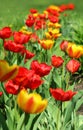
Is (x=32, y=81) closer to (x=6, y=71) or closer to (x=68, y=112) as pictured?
(x=6, y=71)

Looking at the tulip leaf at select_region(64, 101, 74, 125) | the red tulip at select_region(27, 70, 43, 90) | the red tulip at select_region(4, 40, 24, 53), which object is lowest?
the tulip leaf at select_region(64, 101, 74, 125)

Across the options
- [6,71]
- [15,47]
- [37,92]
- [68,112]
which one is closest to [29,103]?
[6,71]

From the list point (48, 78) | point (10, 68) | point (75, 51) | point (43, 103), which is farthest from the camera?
point (48, 78)

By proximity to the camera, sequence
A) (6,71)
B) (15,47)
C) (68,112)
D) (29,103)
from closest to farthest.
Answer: (6,71) → (29,103) → (68,112) → (15,47)

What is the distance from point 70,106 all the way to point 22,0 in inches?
738

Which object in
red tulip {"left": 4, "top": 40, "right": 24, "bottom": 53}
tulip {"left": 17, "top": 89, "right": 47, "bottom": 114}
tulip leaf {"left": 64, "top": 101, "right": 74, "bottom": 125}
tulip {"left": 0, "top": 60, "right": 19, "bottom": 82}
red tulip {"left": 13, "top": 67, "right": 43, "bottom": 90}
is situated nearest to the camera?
tulip {"left": 0, "top": 60, "right": 19, "bottom": 82}

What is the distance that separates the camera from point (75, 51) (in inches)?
140

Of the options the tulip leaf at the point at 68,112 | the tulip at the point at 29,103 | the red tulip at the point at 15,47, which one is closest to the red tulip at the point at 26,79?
the tulip at the point at 29,103

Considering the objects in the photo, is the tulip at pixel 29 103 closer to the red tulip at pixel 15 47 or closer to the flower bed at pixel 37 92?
the flower bed at pixel 37 92

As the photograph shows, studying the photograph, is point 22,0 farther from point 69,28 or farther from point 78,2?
point 69,28

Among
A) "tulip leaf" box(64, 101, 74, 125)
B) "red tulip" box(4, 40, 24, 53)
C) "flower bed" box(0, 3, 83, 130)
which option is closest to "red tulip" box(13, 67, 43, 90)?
"flower bed" box(0, 3, 83, 130)

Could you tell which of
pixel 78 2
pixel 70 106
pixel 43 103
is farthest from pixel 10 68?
pixel 78 2

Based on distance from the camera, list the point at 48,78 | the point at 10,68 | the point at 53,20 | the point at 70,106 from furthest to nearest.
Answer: the point at 53,20
the point at 48,78
the point at 70,106
the point at 10,68

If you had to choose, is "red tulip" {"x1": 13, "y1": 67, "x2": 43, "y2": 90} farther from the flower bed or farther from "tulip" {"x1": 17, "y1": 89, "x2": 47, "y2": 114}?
"tulip" {"x1": 17, "y1": 89, "x2": 47, "y2": 114}
